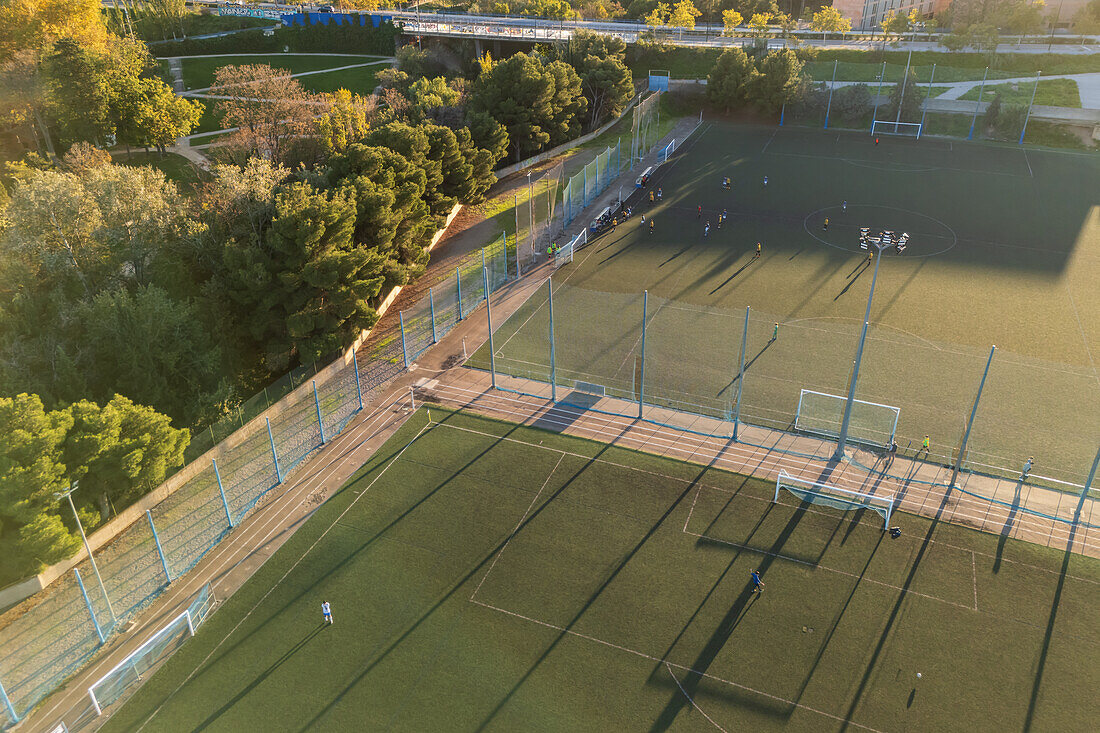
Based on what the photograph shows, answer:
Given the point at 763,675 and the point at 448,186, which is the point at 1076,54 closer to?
the point at 448,186

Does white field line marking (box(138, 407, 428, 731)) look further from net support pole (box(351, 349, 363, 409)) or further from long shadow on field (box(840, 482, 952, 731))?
long shadow on field (box(840, 482, 952, 731))

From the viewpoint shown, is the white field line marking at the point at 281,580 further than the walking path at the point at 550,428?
No

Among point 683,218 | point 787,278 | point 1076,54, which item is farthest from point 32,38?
point 1076,54

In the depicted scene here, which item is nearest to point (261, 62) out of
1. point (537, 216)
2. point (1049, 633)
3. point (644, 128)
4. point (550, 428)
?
point (644, 128)

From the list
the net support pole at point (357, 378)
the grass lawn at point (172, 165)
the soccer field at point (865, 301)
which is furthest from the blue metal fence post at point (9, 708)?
the grass lawn at point (172, 165)

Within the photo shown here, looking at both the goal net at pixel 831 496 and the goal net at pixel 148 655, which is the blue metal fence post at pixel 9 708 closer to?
the goal net at pixel 148 655

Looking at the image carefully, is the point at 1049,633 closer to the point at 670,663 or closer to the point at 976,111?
the point at 670,663

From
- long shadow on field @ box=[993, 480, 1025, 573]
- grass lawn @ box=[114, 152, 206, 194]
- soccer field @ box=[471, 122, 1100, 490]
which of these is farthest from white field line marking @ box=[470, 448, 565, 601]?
grass lawn @ box=[114, 152, 206, 194]
